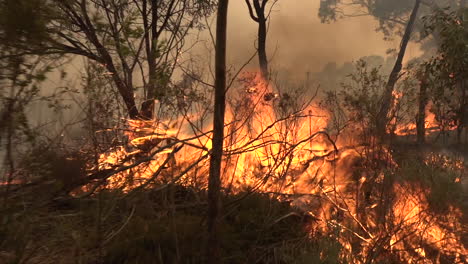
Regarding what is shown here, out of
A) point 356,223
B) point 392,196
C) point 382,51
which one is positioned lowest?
point 356,223

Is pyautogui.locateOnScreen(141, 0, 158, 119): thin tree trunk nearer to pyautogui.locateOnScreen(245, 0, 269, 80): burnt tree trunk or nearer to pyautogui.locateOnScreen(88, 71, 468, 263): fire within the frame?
pyautogui.locateOnScreen(88, 71, 468, 263): fire

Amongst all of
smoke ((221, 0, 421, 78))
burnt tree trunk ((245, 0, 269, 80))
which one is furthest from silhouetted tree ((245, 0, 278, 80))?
smoke ((221, 0, 421, 78))

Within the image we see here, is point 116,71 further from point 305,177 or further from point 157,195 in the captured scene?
point 305,177

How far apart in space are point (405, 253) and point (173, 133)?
9.57 feet

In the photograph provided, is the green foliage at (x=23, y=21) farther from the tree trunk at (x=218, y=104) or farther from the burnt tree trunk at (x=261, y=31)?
the burnt tree trunk at (x=261, y=31)

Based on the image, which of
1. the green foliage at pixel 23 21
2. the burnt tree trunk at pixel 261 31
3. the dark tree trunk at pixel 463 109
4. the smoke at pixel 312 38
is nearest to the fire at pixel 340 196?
the green foliage at pixel 23 21

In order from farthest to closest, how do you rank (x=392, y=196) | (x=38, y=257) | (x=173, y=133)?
(x=392, y=196) < (x=173, y=133) < (x=38, y=257)

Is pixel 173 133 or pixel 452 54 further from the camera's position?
pixel 452 54

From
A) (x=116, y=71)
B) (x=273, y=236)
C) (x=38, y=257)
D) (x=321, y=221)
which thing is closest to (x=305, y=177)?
(x=321, y=221)

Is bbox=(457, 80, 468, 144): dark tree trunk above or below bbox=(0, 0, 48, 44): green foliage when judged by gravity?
above

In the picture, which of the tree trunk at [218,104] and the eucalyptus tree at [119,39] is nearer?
the eucalyptus tree at [119,39]

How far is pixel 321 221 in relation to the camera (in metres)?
4.75

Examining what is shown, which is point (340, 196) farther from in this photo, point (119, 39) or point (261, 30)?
point (261, 30)

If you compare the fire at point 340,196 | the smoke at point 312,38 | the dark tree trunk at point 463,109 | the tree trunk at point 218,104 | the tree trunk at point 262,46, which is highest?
the smoke at point 312,38
